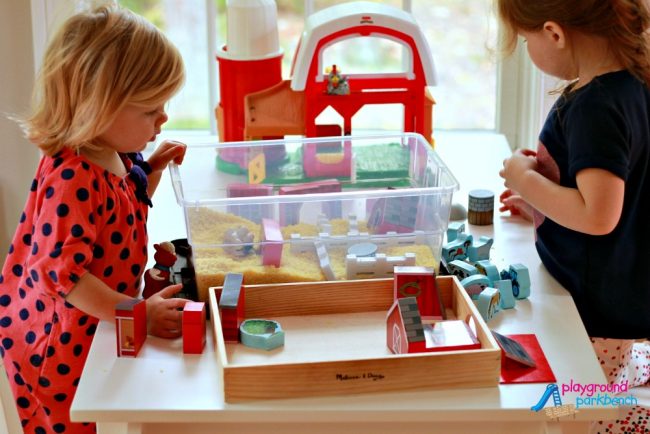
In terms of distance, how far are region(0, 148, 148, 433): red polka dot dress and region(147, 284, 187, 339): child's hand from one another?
0.09 m

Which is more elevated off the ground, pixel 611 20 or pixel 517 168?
pixel 611 20

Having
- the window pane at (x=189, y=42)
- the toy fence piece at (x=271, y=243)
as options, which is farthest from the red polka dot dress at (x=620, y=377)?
the window pane at (x=189, y=42)

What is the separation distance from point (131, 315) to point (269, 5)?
881 mm

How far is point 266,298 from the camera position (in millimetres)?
1225

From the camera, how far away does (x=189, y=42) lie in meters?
2.13

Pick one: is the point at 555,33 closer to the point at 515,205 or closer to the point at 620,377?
the point at 515,205

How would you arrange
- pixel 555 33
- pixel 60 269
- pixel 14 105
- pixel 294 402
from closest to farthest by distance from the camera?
pixel 294 402 < pixel 60 269 < pixel 555 33 < pixel 14 105

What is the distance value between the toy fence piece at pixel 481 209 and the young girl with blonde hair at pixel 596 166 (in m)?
0.15

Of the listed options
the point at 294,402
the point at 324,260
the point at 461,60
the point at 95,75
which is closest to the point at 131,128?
the point at 95,75

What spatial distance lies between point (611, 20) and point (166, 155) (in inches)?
25.9

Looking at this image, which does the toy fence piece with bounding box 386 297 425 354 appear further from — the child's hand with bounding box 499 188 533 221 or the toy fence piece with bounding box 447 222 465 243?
the child's hand with bounding box 499 188 533 221

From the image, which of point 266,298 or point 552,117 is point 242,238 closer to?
point 266,298

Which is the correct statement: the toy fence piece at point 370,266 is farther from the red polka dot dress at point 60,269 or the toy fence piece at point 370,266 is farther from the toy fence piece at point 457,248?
the red polka dot dress at point 60,269

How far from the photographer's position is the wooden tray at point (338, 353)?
1.04 metres
